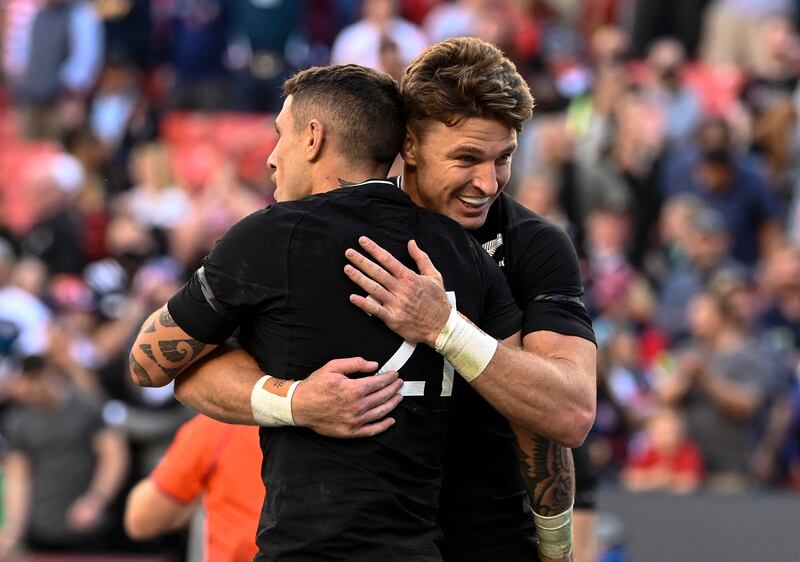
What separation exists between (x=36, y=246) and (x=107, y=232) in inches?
23.5

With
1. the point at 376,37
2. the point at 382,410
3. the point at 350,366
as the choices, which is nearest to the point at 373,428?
the point at 382,410

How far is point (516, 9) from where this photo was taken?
13570mm

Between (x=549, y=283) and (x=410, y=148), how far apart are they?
51 cm

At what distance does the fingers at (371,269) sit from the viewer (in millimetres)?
3459

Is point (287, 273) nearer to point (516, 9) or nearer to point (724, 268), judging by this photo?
point (724, 268)

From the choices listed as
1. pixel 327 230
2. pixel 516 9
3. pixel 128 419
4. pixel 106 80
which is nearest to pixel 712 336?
pixel 128 419

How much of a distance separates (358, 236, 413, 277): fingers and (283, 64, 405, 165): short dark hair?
26 centimetres

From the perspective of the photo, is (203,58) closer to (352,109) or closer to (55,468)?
(55,468)

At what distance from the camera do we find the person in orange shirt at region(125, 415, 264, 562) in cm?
465

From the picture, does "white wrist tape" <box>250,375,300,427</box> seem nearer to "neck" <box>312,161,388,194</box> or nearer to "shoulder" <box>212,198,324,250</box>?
"shoulder" <box>212,198,324,250</box>

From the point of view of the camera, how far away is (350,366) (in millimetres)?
3451

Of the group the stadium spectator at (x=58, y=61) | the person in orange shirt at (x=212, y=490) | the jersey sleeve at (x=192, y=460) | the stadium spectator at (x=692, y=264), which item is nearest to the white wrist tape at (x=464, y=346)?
the person in orange shirt at (x=212, y=490)

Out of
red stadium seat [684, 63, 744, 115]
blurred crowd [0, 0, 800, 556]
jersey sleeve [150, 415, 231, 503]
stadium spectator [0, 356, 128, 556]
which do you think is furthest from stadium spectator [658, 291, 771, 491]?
jersey sleeve [150, 415, 231, 503]

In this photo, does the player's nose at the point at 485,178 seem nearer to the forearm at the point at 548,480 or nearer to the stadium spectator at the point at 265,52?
the forearm at the point at 548,480
